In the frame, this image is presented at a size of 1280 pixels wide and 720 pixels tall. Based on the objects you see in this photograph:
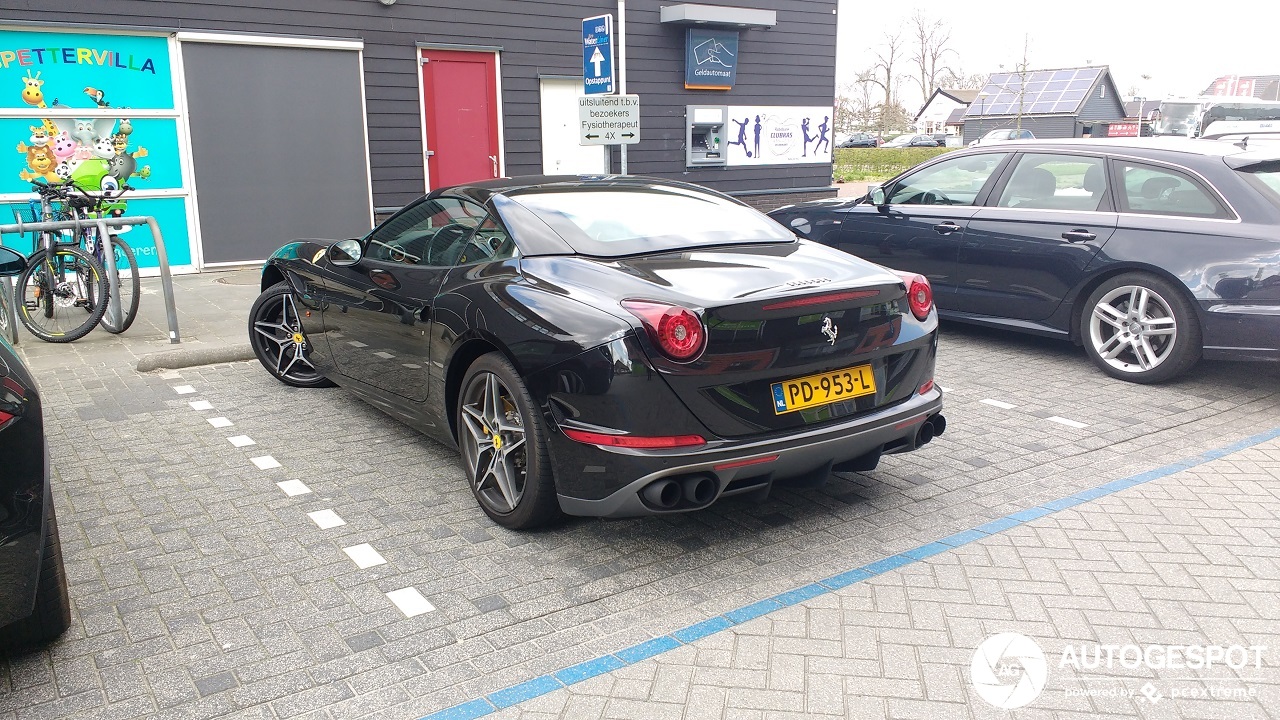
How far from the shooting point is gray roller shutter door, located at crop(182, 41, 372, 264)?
1063cm

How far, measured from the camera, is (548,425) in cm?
354

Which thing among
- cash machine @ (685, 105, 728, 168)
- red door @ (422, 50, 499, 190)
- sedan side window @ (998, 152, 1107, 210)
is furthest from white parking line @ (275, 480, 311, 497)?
cash machine @ (685, 105, 728, 168)

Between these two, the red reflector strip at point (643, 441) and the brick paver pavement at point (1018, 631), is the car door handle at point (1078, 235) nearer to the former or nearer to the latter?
the brick paver pavement at point (1018, 631)

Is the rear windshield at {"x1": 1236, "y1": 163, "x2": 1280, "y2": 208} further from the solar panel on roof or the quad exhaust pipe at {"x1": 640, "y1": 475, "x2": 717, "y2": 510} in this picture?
the solar panel on roof

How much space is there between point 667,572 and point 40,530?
2.05 m

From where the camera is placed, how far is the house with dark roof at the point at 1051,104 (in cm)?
5416

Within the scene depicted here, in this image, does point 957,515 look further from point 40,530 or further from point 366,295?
point 40,530

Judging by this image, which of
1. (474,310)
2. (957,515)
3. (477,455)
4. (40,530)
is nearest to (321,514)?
(477,455)

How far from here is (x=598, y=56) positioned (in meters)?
8.62

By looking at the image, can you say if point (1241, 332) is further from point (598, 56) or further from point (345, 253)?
point (598, 56)

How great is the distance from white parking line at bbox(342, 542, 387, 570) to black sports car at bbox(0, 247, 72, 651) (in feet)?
3.50

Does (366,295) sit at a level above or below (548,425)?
above

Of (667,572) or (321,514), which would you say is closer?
(667,572)

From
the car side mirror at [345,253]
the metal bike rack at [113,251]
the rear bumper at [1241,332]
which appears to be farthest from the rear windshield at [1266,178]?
the metal bike rack at [113,251]
